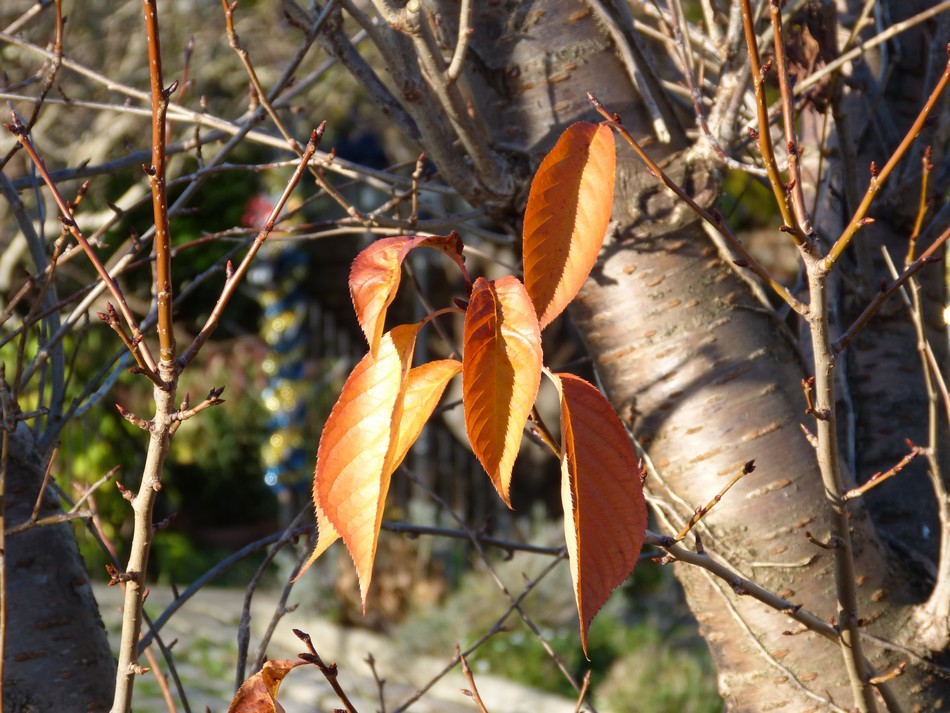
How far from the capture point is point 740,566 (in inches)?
49.9

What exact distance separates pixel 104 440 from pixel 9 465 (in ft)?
17.9

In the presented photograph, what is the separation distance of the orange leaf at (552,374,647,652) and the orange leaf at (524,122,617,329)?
3.7 inches

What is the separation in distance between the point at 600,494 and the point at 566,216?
27cm

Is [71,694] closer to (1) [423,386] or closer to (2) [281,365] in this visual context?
(1) [423,386]

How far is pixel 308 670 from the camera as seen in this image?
4992mm

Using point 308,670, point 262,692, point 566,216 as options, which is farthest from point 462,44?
point 308,670

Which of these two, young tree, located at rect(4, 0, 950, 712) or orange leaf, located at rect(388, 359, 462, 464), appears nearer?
orange leaf, located at rect(388, 359, 462, 464)

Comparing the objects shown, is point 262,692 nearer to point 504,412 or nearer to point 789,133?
point 504,412

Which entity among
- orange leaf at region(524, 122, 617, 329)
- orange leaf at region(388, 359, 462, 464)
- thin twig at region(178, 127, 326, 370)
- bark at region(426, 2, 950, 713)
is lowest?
bark at region(426, 2, 950, 713)

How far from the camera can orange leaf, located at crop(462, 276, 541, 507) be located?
2.58ft

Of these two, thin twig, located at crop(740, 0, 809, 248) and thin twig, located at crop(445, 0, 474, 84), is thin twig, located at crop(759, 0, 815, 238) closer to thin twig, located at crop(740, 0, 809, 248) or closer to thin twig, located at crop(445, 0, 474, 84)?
thin twig, located at crop(740, 0, 809, 248)

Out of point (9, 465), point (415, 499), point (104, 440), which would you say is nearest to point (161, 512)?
point (104, 440)

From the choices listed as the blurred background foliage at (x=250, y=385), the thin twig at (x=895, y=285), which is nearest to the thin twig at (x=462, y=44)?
the thin twig at (x=895, y=285)

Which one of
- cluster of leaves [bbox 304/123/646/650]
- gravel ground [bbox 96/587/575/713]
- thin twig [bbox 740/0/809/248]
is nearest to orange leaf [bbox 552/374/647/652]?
cluster of leaves [bbox 304/123/646/650]
